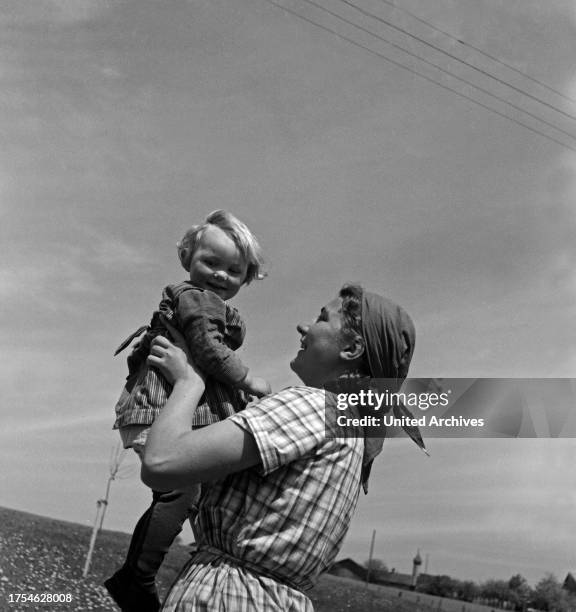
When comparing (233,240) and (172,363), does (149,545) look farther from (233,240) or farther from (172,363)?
(233,240)

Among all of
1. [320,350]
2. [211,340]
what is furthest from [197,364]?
[320,350]

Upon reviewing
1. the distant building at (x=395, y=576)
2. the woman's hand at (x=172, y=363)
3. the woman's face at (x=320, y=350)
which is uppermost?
the woman's face at (x=320, y=350)

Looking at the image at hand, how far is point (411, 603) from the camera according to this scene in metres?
16.7

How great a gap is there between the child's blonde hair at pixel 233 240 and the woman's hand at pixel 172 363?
66 cm

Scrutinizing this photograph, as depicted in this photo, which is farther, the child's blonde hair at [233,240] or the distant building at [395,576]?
the distant building at [395,576]

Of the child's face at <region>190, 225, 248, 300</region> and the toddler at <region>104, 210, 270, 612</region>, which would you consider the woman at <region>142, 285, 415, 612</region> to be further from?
the child's face at <region>190, 225, 248, 300</region>

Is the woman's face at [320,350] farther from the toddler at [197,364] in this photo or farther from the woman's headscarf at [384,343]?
the toddler at [197,364]

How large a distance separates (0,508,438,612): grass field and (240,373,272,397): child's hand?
7.51 metres

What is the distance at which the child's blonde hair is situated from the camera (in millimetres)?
2508

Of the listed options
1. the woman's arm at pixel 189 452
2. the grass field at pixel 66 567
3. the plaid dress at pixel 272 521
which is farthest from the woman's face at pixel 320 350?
the grass field at pixel 66 567

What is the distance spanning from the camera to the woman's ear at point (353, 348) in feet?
5.84

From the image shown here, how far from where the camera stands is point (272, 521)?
153 centimetres

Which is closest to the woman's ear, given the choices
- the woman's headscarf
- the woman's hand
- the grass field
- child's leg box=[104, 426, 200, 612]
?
the woman's headscarf

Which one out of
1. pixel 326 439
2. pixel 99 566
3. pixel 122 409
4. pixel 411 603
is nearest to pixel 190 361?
pixel 122 409
